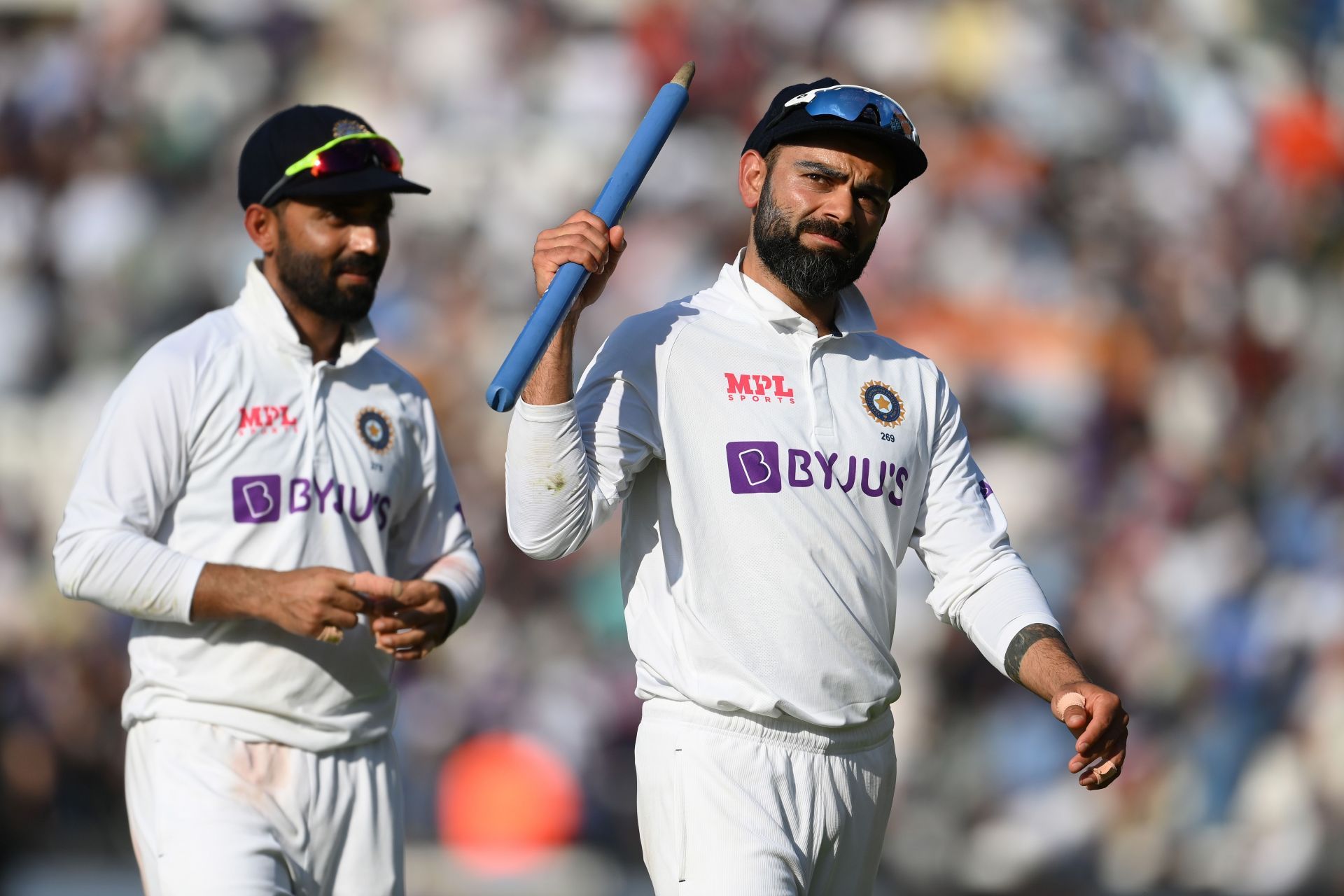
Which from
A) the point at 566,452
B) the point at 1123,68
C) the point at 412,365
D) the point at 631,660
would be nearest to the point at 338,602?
the point at 566,452

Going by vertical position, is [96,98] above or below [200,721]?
above

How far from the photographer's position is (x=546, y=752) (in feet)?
25.8

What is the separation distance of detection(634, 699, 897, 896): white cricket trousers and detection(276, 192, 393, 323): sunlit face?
1.35m

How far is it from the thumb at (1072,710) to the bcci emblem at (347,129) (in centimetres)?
221

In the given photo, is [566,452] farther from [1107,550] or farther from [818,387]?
[1107,550]

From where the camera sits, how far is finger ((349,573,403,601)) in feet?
11.4

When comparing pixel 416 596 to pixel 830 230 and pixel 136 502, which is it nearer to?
pixel 136 502

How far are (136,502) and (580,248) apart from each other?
1338mm

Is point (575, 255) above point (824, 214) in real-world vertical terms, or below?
below

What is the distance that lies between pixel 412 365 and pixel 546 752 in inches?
83.9

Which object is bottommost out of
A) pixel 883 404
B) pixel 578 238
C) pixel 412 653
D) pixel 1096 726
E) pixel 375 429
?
pixel 412 653

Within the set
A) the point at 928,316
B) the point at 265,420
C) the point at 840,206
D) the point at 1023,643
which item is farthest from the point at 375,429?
the point at 928,316

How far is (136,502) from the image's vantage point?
3.70m

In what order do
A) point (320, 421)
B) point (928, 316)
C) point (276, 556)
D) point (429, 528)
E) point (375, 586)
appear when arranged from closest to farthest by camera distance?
point (375, 586), point (276, 556), point (320, 421), point (429, 528), point (928, 316)
